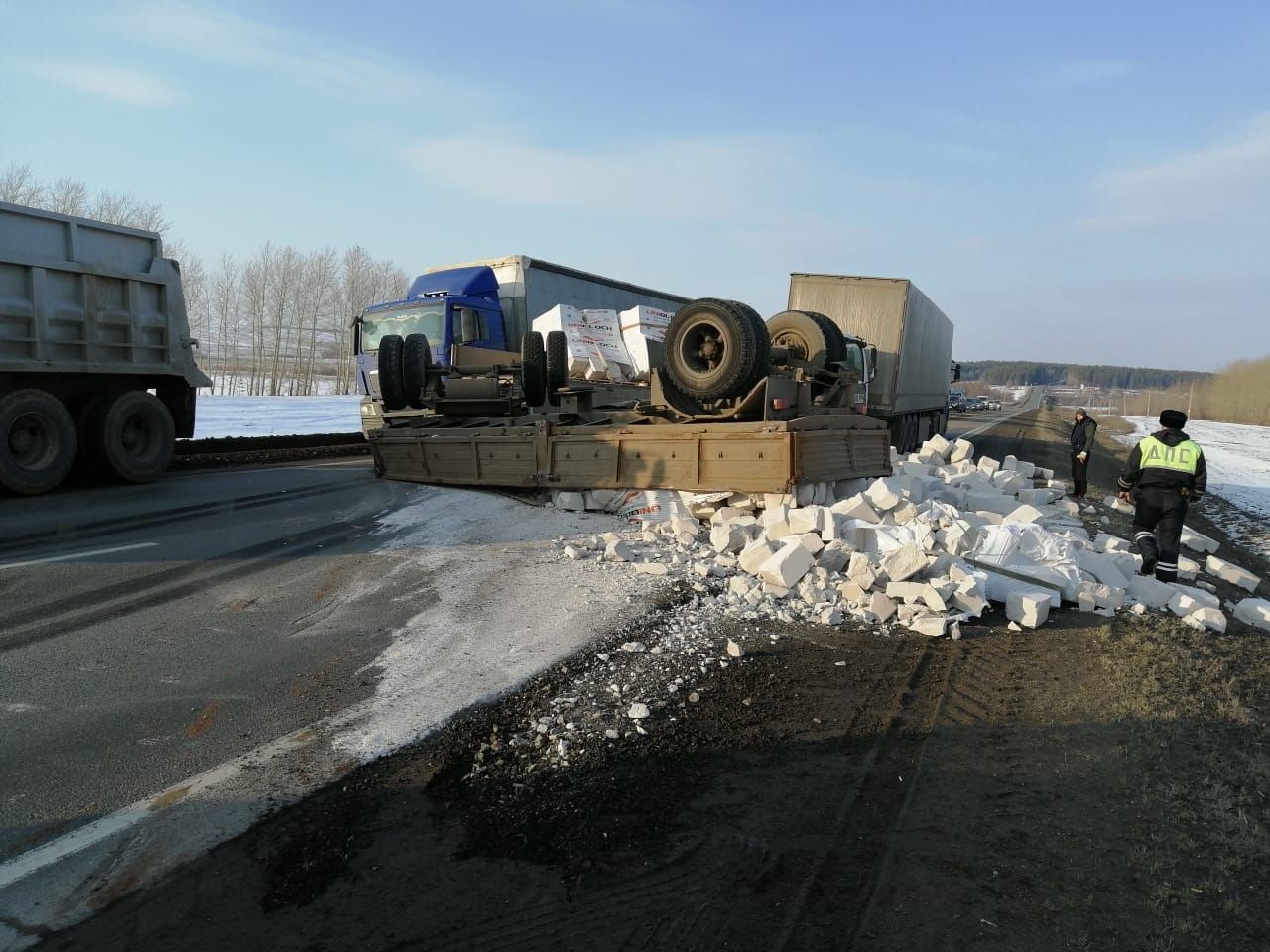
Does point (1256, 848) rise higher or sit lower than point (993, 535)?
lower

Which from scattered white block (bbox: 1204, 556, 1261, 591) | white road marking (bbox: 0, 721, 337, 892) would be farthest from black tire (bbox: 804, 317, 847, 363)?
white road marking (bbox: 0, 721, 337, 892)

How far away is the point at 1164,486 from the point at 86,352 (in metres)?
11.9

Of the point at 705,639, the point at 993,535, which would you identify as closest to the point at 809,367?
the point at 993,535

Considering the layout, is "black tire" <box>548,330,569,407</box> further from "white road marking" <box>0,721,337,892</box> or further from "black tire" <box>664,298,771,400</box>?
"white road marking" <box>0,721,337,892</box>

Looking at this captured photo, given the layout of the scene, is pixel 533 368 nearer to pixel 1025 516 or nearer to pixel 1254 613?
pixel 1025 516

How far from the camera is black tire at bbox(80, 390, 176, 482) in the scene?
1006 centimetres

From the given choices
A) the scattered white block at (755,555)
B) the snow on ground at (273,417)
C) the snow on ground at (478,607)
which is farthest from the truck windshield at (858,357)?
the snow on ground at (273,417)

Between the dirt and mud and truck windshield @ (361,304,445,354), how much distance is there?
33.3 feet

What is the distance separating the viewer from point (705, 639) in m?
5.31

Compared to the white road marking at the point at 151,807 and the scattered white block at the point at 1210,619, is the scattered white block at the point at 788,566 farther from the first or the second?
the white road marking at the point at 151,807

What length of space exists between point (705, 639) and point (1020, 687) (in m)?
1.87

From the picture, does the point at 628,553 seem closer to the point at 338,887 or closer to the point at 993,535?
the point at 993,535

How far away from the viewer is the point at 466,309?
14.1 meters

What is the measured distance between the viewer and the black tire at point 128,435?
1006cm
